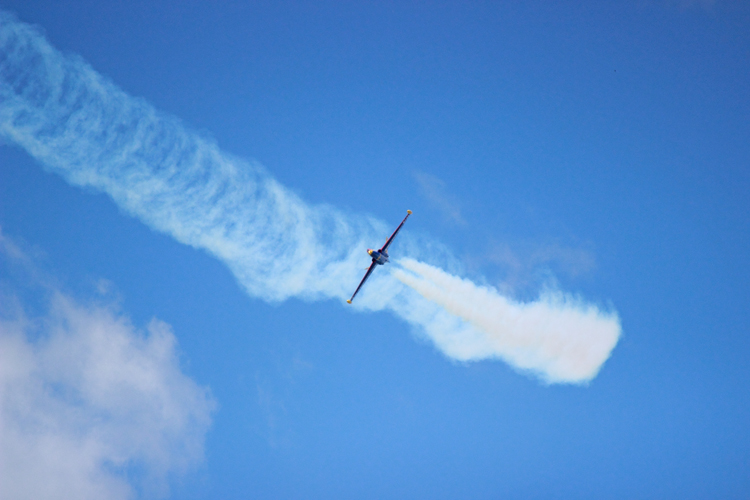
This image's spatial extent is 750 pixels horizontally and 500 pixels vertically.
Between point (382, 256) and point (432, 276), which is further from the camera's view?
point (432, 276)

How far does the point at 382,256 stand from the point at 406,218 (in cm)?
644

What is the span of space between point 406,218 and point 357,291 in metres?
13.5

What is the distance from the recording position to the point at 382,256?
7938 centimetres

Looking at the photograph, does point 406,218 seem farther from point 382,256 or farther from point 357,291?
point 357,291

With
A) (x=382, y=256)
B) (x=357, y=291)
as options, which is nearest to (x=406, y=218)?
(x=382, y=256)

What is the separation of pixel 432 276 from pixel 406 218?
11.0 meters

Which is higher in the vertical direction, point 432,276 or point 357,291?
point 432,276

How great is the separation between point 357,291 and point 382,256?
7.41 meters

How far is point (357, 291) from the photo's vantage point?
272 feet

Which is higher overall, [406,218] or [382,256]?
[406,218]

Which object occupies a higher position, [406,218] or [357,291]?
[406,218]

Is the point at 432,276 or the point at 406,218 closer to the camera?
the point at 406,218

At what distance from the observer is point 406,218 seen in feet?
259
